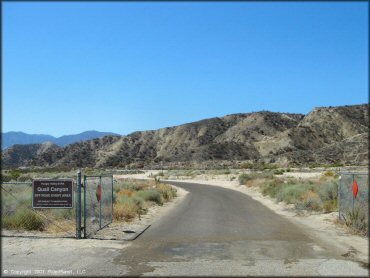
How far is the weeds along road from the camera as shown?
10047 mm

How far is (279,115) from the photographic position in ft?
470

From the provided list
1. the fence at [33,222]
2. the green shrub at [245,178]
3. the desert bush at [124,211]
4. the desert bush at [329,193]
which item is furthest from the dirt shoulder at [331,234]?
the green shrub at [245,178]

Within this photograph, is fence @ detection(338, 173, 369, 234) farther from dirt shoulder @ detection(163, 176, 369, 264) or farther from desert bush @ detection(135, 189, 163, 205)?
desert bush @ detection(135, 189, 163, 205)

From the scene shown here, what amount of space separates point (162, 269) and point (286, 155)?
96429 millimetres

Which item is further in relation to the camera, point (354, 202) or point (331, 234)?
point (354, 202)

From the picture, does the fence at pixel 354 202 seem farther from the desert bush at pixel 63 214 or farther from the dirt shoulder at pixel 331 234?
the desert bush at pixel 63 214

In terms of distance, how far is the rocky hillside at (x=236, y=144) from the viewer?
101375mm

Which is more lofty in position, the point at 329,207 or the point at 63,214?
the point at 63,214

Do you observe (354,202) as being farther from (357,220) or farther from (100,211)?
(100,211)

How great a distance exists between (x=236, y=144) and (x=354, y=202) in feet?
363

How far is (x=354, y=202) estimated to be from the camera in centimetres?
1680

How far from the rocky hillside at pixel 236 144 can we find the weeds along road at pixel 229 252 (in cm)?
6977

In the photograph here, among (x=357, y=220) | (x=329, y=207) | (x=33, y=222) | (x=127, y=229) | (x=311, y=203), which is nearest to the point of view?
(x=357, y=220)

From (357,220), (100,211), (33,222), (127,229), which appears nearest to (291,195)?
(357,220)
